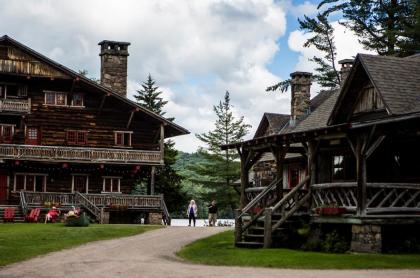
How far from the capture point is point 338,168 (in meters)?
30.4

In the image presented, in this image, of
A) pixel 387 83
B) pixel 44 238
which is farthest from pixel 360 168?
pixel 44 238

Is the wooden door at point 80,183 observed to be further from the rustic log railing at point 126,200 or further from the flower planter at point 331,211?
the flower planter at point 331,211

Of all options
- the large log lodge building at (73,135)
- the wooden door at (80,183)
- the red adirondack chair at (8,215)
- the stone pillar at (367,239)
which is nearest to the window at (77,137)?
the large log lodge building at (73,135)

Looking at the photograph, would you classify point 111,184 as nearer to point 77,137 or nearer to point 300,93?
point 77,137

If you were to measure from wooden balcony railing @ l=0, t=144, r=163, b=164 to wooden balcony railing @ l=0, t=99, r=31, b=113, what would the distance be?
8.22ft

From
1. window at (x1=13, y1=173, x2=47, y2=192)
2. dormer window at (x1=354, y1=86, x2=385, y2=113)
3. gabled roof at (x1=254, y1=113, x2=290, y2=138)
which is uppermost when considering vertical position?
gabled roof at (x1=254, y1=113, x2=290, y2=138)

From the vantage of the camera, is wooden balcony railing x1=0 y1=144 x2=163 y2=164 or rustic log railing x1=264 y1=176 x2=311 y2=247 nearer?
rustic log railing x1=264 y1=176 x2=311 y2=247

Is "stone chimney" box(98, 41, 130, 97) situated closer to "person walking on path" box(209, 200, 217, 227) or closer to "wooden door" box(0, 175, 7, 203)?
"wooden door" box(0, 175, 7, 203)

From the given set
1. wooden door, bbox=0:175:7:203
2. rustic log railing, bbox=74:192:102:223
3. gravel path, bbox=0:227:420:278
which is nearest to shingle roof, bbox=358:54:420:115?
gravel path, bbox=0:227:420:278

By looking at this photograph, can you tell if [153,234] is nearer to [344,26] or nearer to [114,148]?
[114,148]

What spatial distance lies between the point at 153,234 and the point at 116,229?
2.12 metres

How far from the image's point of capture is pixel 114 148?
50469 millimetres

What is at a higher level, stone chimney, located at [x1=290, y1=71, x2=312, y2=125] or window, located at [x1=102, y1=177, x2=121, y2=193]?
stone chimney, located at [x1=290, y1=71, x2=312, y2=125]

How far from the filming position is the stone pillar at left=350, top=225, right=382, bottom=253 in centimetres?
Answer: 2345
